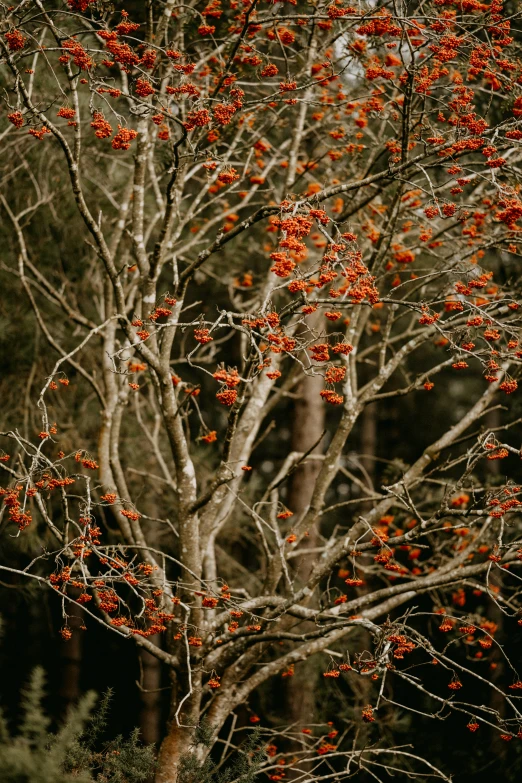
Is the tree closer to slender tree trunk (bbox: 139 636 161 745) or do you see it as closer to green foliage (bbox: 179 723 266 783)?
green foliage (bbox: 179 723 266 783)

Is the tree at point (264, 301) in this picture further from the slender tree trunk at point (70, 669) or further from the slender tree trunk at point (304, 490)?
the slender tree trunk at point (70, 669)

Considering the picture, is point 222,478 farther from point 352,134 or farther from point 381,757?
point 381,757

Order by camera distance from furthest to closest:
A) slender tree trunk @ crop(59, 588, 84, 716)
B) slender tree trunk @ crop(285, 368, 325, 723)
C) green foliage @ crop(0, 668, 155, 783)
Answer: slender tree trunk @ crop(59, 588, 84, 716) → slender tree trunk @ crop(285, 368, 325, 723) → green foliage @ crop(0, 668, 155, 783)

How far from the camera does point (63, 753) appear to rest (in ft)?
10.1

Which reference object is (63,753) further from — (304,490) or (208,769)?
(304,490)

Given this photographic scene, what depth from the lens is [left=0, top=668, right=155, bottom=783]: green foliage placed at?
2.80 meters

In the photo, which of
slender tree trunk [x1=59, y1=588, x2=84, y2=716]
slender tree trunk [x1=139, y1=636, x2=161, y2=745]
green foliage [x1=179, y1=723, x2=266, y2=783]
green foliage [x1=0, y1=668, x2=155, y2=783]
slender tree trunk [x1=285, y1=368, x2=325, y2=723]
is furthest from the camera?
slender tree trunk [x1=59, y1=588, x2=84, y2=716]

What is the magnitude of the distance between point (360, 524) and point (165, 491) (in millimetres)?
4751

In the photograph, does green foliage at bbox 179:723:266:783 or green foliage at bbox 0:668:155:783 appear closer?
green foliage at bbox 0:668:155:783

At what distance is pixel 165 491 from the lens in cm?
910

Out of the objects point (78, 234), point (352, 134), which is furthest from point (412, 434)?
point (352, 134)

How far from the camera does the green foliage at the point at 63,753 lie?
2.80 metres

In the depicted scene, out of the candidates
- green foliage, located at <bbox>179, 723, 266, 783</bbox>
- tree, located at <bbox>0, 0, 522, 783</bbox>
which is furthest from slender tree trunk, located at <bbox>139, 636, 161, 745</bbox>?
green foliage, located at <bbox>179, 723, 266, 783</bbox>

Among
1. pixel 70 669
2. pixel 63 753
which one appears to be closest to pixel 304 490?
pixel 63 753
